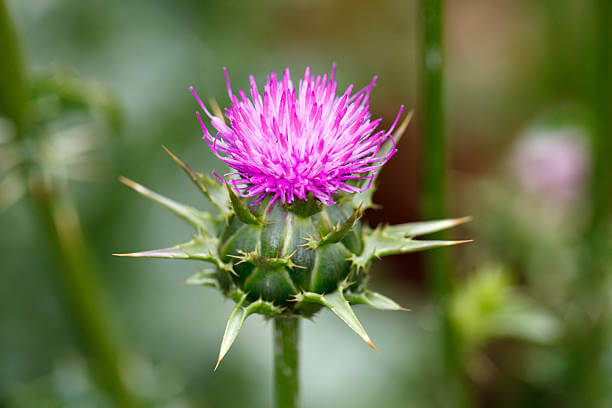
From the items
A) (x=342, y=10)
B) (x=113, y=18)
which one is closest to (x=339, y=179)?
(x=113, y=18)

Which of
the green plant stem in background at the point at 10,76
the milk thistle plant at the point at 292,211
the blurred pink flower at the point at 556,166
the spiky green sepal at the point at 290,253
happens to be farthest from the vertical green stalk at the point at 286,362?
the blurred pink flower at the point at 556,166

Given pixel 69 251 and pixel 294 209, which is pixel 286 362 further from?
pixel 69 251

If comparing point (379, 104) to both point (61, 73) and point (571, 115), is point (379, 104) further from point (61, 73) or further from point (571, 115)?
point (61, 73)

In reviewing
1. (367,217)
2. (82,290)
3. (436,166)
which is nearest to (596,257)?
(436,166)

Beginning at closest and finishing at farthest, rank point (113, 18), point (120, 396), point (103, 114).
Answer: point (103, 114)
point (120, 396)
point (113, 18)

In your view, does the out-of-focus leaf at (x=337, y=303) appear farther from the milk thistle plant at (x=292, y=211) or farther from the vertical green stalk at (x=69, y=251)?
the vertical green stalk at (x=69, y=251)

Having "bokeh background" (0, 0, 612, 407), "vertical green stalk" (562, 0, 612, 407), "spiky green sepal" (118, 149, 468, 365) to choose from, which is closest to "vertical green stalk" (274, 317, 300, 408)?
"spiky green sepal" (118, 149, 468, 365)

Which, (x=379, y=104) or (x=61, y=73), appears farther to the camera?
(x=379, y=104)
